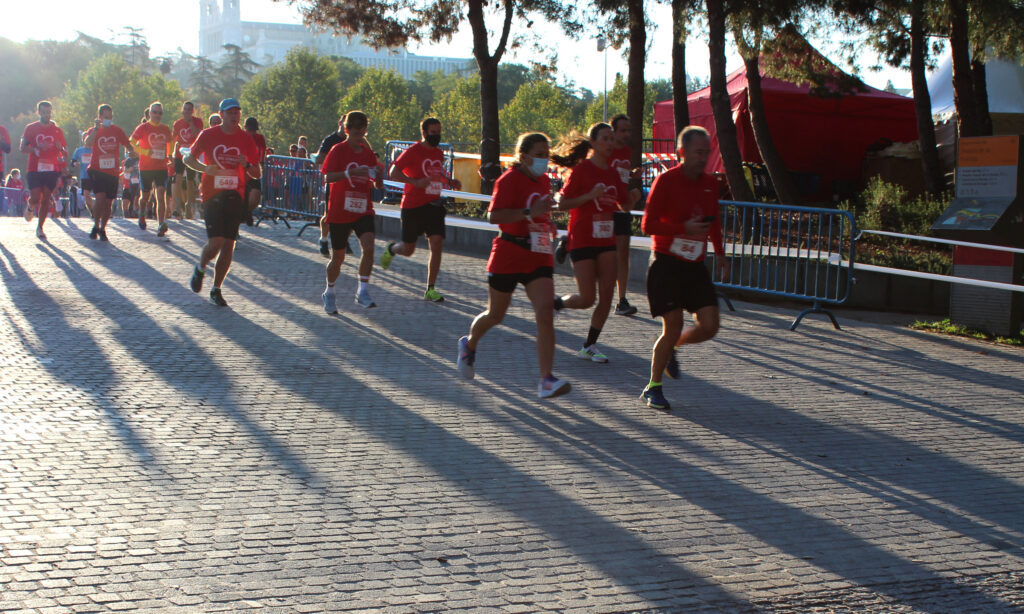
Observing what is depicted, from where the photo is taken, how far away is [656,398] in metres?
6.98

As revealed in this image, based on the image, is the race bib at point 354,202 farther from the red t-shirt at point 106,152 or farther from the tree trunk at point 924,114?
the tree trunk at point 924,114

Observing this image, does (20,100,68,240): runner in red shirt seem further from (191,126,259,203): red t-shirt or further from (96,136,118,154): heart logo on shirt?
(191,126,259,203): red t-shirt

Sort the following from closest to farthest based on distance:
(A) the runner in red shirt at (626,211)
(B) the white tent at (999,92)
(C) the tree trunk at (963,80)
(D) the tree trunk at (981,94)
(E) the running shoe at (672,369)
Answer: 1. (E) the running shoe at (672,369)
2. (A) the runner in red shirt at (626,211)
3. (C) the tree trunk at (963,80)
4. (D) the tree trunk at (981,94)
5. (B) the white tent at (999,92)

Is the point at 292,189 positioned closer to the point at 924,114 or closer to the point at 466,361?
the point at 924,114

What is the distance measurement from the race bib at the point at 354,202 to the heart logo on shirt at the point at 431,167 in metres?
1.10

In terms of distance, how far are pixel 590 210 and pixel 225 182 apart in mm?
3981

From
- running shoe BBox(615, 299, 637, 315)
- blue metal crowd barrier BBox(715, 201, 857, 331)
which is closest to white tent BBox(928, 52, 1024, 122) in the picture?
blue metal crowd barrier BBox(715, 201, 857, 331)

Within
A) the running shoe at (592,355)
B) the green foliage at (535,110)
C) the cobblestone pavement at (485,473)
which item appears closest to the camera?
the cobblestone pavement at (485,473)

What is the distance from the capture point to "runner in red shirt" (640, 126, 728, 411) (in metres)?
6.90

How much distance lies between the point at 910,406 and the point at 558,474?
314 centimetres

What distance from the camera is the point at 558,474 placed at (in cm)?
541

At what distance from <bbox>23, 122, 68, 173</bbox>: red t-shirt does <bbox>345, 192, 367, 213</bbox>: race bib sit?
27.6 feet

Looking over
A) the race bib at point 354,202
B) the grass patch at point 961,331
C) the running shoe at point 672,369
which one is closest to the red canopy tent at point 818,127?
the grass patch at point 961,331

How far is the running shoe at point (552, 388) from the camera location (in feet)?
22.7
